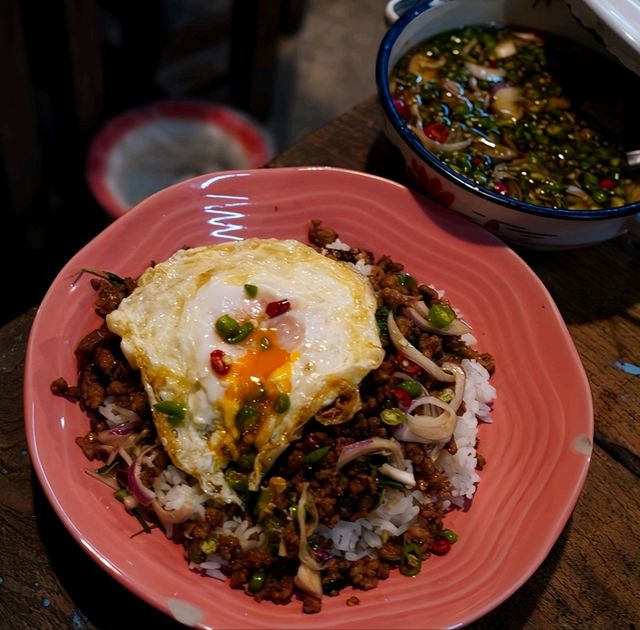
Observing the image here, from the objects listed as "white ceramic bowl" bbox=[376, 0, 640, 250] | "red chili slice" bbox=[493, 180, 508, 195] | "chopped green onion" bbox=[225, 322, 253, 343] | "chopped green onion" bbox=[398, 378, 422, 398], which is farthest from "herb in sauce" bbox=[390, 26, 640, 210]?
"chopped green onion" bbox=[225, 322, 253, 343]

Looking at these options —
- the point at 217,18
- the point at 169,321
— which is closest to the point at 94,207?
the point at 217,18

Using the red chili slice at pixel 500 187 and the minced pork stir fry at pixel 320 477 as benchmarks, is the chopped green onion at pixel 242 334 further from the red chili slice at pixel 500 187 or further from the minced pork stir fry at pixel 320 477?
the red chili slice at pixel 500 187

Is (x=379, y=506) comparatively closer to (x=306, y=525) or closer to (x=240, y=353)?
(x=306, y=525)

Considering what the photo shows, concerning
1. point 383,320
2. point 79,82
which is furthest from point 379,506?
point 79,82

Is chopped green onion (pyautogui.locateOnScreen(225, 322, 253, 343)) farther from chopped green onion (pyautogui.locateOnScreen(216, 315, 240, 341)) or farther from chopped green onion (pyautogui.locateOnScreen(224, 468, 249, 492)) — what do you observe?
chopped green onion (pyautogui.locateOnScreen(224, 468, 249, 492))

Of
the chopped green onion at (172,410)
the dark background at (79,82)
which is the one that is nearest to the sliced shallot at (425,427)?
the chopped green onion at (172,410)

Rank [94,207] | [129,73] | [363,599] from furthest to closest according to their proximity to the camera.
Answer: [129,73], [94,207], [363,599]

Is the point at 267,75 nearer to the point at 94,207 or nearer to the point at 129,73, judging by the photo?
the point at 129,73
